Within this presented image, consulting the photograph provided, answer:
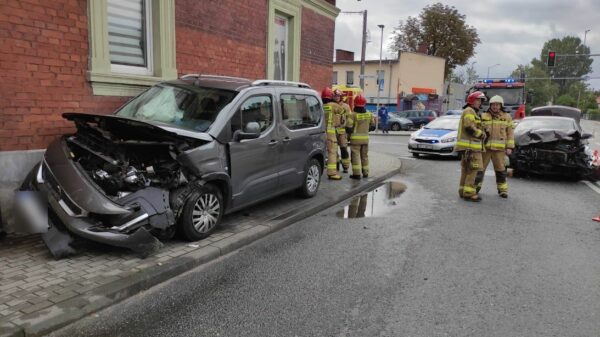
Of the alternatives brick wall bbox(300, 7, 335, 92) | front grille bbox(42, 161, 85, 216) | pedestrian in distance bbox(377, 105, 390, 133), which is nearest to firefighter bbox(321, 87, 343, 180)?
brick wall bbox(300, 7, 335, 92)

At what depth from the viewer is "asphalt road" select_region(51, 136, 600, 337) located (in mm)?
3572

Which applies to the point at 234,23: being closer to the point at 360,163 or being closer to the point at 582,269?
the point at 360,163

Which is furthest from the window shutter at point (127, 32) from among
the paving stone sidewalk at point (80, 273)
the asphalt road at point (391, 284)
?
the asphalt road at point (391, 284)

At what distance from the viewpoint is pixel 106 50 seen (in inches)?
255

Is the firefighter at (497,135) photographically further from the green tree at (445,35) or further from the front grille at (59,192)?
the green tree at (445,35)

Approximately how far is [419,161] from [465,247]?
9.01m

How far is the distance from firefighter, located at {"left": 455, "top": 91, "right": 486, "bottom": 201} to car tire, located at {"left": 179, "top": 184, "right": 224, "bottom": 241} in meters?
4.84

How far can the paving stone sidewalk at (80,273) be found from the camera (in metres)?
3.41

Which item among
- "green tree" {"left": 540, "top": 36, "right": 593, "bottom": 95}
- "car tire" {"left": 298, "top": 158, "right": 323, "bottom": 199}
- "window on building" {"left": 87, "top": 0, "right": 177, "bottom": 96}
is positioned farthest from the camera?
"green tree" {"left": 540, "top": 36, "right": 593, "bottom": 95}

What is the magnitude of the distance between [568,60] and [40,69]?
138 metres

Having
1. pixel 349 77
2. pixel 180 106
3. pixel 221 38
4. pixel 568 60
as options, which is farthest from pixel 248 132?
pixel 568 60

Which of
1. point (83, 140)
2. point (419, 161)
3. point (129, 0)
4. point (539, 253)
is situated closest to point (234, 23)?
point (129, 0)

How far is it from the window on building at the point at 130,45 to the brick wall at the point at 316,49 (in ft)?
16.5

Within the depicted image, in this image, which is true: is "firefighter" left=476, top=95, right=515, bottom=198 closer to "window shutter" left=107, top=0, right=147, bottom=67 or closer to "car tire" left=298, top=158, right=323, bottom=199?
"car tire" left=298, top=158, right=323, bottom=199
